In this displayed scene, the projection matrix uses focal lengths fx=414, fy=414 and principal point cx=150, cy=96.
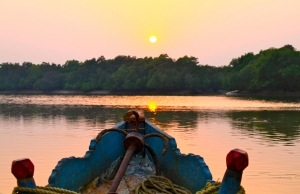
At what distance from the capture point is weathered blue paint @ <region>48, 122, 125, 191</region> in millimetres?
5387

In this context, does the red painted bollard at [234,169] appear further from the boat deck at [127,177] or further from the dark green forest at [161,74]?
the dark green forest at [161,74]

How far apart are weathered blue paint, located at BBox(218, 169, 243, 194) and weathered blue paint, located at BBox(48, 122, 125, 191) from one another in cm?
284

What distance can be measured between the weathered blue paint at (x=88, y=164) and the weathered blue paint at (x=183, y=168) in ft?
2.13

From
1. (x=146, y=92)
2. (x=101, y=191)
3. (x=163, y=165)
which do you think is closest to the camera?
(x=101, y=191)

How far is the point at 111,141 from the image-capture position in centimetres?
682

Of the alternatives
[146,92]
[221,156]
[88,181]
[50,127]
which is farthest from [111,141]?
[146,92]

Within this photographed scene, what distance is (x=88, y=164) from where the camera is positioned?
249 inches

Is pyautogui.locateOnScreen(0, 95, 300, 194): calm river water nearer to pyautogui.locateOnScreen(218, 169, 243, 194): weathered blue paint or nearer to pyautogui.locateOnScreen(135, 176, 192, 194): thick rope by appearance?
pyautogui.locateOnScreen(135, 176, 192, 194): thick rope

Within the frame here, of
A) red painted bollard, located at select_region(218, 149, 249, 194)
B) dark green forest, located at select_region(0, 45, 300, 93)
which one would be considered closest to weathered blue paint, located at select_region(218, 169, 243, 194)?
red painted bollard, located at select_region(218, 149, 249, 194)

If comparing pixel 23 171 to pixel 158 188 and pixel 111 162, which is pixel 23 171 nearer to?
pixel 158 188

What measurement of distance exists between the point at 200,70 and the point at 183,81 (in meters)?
8.36

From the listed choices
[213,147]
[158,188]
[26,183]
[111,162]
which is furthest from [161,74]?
[26,183]

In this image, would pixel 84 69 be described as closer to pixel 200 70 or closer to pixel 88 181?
pixel 200 70

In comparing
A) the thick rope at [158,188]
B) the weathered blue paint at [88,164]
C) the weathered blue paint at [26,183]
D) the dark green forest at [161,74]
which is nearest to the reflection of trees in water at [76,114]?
the weathered blue paint at [88,164]
